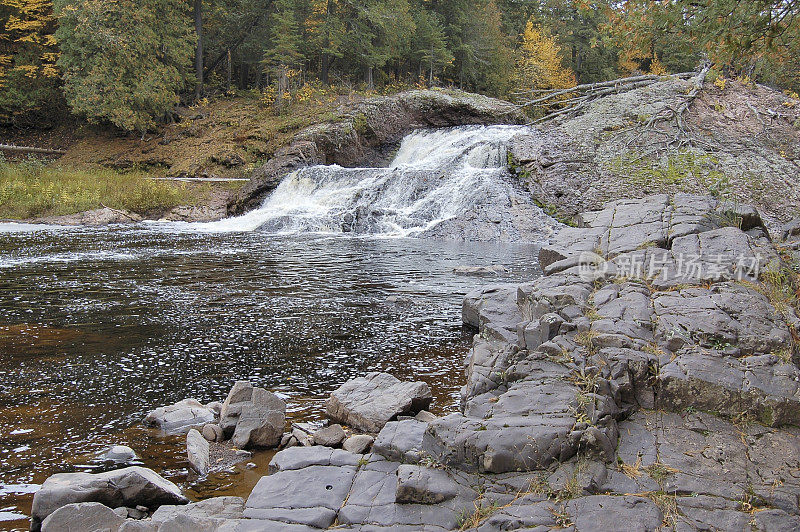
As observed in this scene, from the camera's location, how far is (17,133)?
31.2 metres

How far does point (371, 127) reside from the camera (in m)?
26.4

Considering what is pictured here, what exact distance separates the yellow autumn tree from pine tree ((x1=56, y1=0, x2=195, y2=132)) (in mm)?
23354

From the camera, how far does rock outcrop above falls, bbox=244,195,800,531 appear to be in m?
3.26

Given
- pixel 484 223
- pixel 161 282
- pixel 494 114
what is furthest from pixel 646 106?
pixel 161 282

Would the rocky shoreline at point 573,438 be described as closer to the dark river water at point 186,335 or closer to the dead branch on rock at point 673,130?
the dark river water at point 186,335

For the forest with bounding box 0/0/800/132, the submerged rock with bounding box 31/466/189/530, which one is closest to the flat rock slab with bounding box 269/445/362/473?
the submerged rock with bounding box 31/466/189/530

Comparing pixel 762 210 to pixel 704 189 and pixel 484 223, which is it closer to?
pixel 704 189

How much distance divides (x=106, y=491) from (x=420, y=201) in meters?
16.7

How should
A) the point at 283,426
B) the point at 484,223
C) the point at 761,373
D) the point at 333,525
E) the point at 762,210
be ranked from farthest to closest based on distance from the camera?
1. the point at 484,223
2. the point at 762,210
3. the point at 283,426
4. the point at 761,373
5. the point at 333,525

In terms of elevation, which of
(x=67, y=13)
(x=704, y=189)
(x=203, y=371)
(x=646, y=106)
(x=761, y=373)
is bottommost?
(x=203, y=371)

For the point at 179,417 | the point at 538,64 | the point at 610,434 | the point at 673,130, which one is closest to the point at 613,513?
the point at 610,434

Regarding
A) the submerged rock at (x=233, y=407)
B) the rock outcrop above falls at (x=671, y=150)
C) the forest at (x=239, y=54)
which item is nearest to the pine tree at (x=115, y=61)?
the forest at (x=239, y=54)

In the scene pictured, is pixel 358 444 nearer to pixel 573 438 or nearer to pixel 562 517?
pixel 573 438

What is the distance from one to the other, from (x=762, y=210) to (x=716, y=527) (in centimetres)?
1469
